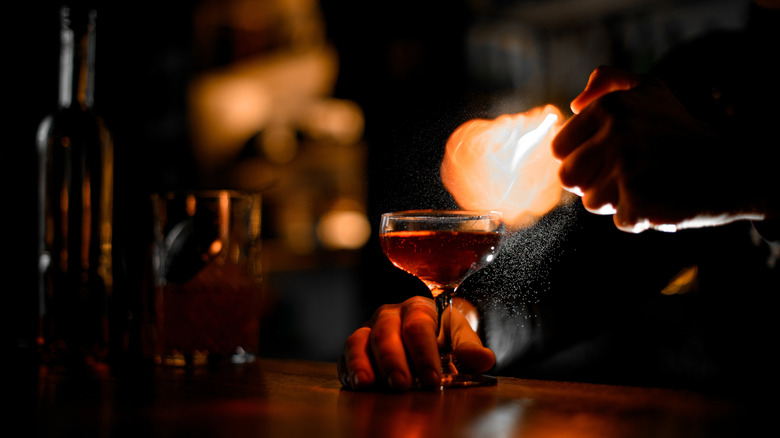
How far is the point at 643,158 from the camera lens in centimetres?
93

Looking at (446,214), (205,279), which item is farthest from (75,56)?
(446,214)

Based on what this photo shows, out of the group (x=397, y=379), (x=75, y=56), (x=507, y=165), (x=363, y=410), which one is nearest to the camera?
(x=363, y=410)

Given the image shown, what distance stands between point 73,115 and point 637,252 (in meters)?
1.27

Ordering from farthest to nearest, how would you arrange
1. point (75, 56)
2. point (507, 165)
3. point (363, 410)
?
point (75, 56)
point (507, 165)
point (363, 410)

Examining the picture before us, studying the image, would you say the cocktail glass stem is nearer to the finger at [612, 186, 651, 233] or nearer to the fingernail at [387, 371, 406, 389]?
the fingernail at [387, 371, 406, 389]

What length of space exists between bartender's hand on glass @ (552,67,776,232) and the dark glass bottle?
0.88 meters

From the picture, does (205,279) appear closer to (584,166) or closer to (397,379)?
(397,379)

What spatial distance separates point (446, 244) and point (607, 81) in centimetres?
32

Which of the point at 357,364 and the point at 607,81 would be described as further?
the point at 607,81

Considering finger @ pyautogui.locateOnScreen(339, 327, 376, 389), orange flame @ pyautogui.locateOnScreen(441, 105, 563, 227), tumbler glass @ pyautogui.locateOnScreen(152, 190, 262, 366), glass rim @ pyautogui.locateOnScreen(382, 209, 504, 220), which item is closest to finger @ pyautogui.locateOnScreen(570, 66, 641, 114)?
orange flame @ pyautogui.locateOnScreen(441, 105, 563, 227)

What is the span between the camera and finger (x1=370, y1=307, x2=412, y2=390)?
0.83m

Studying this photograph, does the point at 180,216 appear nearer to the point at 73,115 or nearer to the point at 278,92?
the point at 73,115

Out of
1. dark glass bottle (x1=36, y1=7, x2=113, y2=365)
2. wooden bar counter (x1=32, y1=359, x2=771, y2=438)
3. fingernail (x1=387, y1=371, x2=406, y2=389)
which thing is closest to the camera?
wooden bar counter (x1=32, y1=359, x2=771, y2=438)

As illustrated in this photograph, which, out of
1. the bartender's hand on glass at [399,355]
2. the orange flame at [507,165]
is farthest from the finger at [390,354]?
the orange flame at [507,165]
